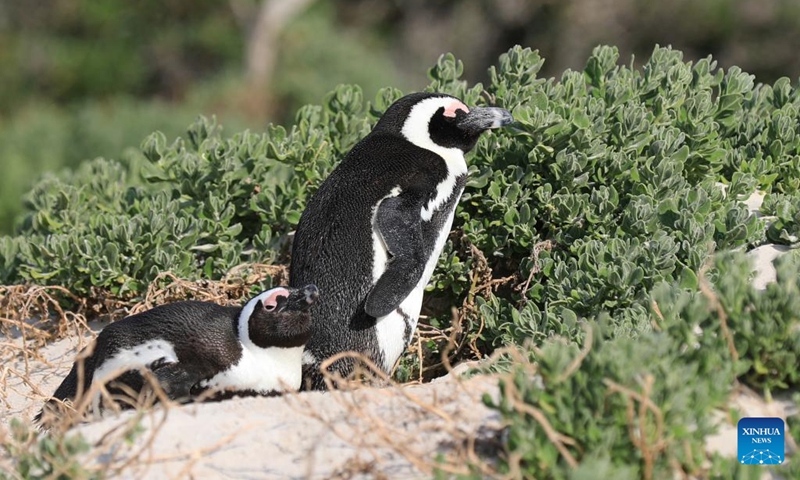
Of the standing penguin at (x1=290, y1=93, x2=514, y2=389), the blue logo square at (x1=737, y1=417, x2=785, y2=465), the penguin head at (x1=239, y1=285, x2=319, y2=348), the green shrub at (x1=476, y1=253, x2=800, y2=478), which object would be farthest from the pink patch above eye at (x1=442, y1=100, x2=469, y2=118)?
the blue logo square at (x1=737, y1=417, x2=785, y2=465)

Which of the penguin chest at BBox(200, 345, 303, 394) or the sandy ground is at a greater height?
the penguin chest at BBox(200, 345, 303, 394)

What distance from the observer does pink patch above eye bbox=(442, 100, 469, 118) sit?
4.07 metres

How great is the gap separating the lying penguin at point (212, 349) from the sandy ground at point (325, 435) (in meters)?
0.41

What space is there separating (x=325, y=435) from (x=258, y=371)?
69 cm

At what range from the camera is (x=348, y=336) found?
371 cm

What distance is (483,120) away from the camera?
4.07 m

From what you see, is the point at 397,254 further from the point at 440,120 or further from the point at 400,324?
the point at 440,120

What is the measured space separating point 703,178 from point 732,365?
6.20ft

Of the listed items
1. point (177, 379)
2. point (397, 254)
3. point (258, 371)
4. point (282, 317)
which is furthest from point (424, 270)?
point (177, 379)

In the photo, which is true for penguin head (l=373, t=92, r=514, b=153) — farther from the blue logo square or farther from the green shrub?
the blue logo square

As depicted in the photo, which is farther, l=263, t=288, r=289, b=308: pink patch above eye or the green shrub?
l=263, t=288, r=289, b=308: pink patch above eye

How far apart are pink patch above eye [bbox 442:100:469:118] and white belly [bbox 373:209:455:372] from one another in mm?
433

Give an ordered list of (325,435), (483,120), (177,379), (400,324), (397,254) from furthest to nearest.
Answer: (483,120), (400,324), (397,254), (177,379), (325,435)

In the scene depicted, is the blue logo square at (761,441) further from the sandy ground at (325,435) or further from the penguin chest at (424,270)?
the penguin chest at (424,270)
